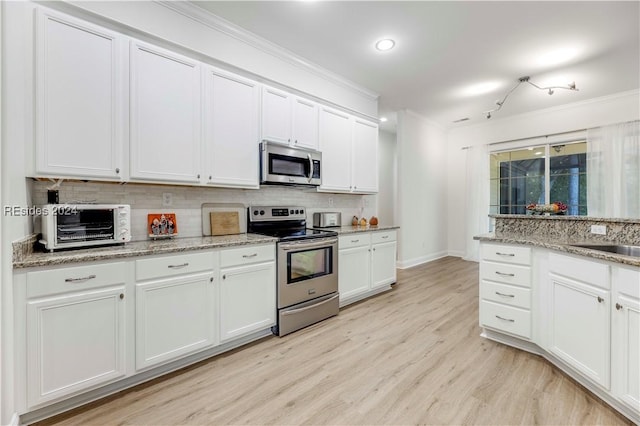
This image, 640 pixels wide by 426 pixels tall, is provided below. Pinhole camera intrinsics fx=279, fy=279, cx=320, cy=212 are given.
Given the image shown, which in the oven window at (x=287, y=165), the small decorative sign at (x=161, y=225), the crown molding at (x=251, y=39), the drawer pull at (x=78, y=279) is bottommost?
the drawer pull at (x=78, y=279)

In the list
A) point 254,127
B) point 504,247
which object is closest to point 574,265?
point 504,247

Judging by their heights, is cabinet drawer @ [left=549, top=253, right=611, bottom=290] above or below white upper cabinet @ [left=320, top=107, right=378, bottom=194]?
below

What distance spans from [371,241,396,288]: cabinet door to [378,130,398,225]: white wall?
2809 millimetres

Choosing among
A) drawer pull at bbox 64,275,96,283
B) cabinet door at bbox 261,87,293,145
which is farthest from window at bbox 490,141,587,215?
drawer pull at bbox 64,275,96,283

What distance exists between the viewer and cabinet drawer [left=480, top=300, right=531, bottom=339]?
232cm

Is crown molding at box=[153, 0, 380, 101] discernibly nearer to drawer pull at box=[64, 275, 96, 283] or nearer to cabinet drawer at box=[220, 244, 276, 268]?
cabinet drawer at box=[220, 244, 276, 268]

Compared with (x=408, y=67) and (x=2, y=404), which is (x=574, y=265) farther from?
(x=2, y=404)

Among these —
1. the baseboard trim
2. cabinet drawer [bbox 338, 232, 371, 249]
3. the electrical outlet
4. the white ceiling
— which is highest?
the white ceiling

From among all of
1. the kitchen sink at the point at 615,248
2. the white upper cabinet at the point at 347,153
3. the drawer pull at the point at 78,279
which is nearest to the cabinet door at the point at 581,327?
the kitchen sink at the point at 615,248

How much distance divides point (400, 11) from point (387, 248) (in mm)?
2681

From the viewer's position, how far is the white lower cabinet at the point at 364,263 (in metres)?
3.28

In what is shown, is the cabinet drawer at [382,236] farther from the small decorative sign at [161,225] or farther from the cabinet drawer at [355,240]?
the small decorative sign at [161,225]

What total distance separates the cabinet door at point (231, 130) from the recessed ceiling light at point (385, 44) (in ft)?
4.59

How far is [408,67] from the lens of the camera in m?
3.52
